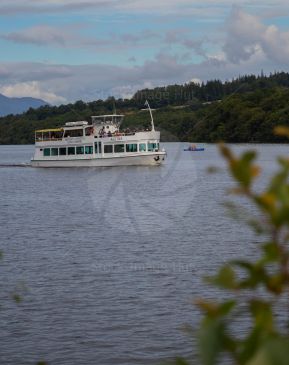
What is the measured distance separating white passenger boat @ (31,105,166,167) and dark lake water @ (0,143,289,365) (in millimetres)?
21557

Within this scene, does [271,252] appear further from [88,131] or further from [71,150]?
[71,150]

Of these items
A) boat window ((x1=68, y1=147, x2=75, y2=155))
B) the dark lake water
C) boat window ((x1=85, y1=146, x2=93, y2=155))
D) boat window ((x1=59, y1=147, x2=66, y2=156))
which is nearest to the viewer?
the dark lake water

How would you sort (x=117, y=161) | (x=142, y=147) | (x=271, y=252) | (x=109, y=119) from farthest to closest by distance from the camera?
(x=109, y=119) < (x=117, y=161) < (x=142, y=147) < (x=271, y=252)

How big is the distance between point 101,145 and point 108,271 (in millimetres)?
48663

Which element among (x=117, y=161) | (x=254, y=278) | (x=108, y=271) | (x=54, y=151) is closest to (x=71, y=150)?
(x=54, y=151)

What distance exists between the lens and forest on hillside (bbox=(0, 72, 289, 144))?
121188 mm

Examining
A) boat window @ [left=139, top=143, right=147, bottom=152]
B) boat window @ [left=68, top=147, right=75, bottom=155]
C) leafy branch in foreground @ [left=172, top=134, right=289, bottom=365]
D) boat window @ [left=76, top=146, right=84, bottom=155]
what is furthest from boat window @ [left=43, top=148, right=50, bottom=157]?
leafy branch in foreground @ [left=172, top=134, right=289, bottom=365]

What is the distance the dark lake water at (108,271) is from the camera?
12.6 metres

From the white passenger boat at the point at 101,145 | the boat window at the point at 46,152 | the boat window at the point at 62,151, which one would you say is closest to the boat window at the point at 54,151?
the white passenger boat at the point at 101,145

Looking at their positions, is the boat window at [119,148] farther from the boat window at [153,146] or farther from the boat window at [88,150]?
the boat window at [153,146]

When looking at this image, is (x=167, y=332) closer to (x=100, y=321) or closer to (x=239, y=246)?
(x=100, y=321)

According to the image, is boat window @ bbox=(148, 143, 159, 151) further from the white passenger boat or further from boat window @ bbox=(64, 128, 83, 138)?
boat window @ bbox=(64, 128, 83, 138)

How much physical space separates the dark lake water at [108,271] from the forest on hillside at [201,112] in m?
59.3

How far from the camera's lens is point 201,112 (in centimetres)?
13962
